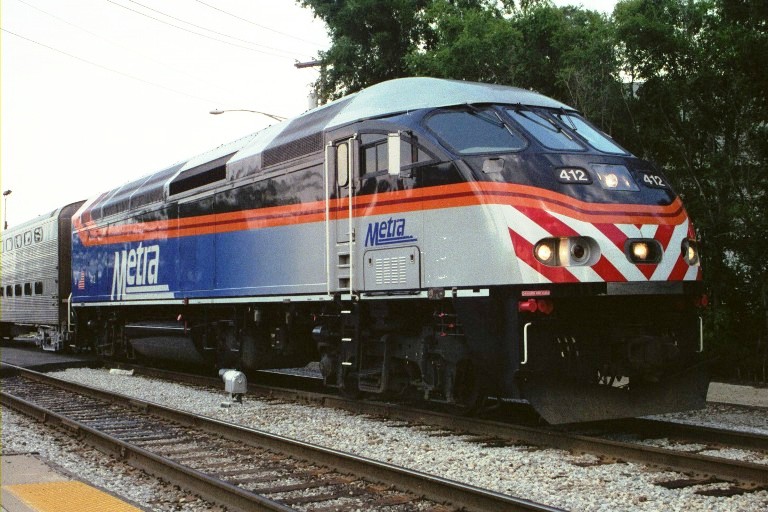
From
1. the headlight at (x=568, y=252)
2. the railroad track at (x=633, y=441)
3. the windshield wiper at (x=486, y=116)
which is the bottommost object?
the railroad track at (x=633, y=441)

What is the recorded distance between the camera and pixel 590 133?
9344 millimetres

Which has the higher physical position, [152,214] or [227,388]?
[152,214]

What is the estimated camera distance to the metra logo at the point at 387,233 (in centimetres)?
923

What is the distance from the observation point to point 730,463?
6719mm

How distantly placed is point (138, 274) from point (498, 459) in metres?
10.0

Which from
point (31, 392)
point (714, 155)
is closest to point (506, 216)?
point (714, 155)

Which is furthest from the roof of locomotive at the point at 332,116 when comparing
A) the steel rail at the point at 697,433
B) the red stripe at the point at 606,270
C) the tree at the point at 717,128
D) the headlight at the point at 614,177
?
the tree at the point at 717,128

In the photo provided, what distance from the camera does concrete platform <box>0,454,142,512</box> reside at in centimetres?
598

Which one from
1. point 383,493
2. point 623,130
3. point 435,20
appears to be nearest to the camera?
point 383,493

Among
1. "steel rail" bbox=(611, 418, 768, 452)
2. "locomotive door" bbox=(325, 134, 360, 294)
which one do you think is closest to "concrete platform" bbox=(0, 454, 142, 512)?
"locomotive door" bbox=(325, 134, 360, 294)

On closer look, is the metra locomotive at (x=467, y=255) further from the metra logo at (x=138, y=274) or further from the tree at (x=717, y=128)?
the tree at (x=717, y=128)

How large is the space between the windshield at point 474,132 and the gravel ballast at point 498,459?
2.85 m

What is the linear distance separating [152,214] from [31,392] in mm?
3547

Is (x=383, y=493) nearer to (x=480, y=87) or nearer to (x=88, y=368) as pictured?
(x=480, y=87)
